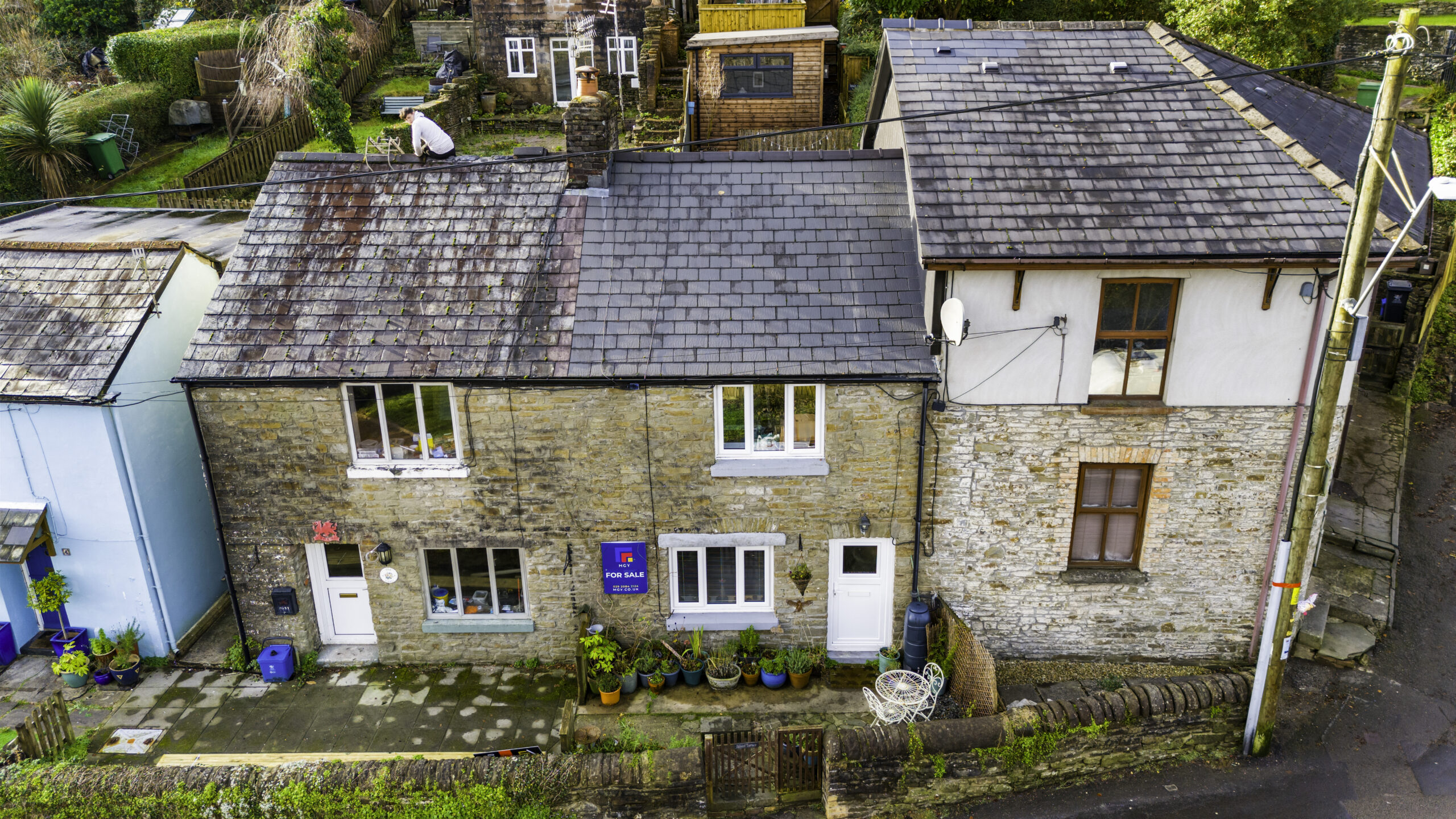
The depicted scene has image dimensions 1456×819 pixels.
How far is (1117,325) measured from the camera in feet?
39.0

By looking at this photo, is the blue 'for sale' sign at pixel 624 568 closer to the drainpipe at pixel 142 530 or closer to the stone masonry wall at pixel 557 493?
the stone masonry wall at pixel 557 493

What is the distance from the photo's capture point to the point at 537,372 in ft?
39.2

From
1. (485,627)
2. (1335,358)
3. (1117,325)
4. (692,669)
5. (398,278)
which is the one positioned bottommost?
(692,669)

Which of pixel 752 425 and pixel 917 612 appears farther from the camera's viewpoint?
pixel 917 612

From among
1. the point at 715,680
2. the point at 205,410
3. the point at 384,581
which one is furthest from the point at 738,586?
the point at 205,410

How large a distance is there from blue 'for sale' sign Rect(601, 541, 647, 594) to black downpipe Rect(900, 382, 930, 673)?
3.65 metres

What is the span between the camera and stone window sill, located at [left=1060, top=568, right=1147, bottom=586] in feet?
42.2

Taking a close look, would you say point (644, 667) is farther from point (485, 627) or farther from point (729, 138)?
point (729, 138)

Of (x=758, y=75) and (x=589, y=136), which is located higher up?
(x=758, y=75)

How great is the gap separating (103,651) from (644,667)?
778 cm

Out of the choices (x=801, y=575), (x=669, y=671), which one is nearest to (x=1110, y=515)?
(x=801, y=575)

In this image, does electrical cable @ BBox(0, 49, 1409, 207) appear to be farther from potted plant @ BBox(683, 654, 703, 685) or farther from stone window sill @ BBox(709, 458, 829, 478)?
potted plant @ BBox(683, 654, 703, 685)

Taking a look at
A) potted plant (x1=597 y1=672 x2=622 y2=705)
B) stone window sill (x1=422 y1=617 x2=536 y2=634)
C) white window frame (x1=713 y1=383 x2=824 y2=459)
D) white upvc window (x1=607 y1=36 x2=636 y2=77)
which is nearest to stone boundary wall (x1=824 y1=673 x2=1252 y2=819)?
potted plant (x1=597 y1=672 x2=622 y2=705)

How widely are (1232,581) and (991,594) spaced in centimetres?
324
